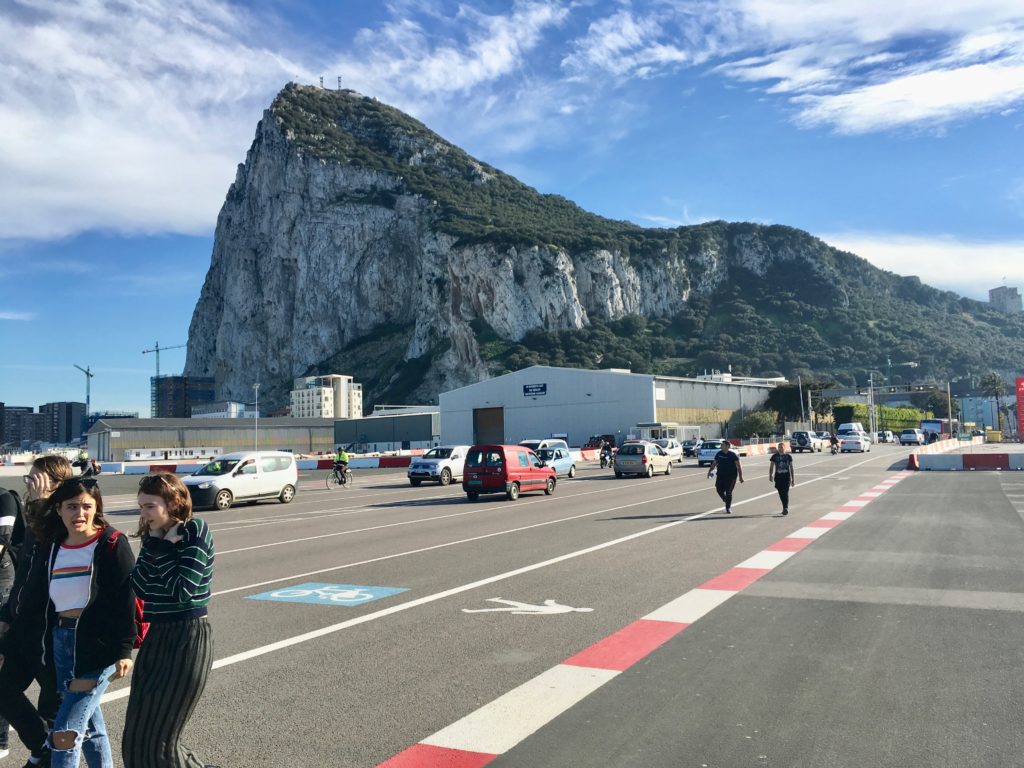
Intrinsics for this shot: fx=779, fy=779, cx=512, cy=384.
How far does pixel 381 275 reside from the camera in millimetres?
166750

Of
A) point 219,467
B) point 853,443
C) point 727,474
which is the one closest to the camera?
point 727,474

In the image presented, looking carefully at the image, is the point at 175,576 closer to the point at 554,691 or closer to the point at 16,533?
the point at 16,533

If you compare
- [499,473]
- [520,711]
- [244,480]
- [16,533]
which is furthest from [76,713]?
[244,480]

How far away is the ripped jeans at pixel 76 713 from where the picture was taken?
356 centimetres

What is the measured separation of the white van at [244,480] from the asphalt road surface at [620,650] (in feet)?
31.6

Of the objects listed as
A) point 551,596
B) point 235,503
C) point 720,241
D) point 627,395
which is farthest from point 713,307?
point 551,596

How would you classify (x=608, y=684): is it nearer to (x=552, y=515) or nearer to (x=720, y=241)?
(x=552, y=515)

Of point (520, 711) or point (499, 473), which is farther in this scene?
point (499, 473)

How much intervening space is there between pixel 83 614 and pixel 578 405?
2879 inches

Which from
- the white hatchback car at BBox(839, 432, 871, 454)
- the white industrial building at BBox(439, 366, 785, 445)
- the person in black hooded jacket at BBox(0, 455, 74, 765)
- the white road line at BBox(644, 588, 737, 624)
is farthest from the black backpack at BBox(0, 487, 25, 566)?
the white industrial building at BBox(439, 366, 785, 445)

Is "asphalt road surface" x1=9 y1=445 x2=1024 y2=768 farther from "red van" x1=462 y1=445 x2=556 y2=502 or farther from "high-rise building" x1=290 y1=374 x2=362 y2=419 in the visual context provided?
"high-rise building" x1=290 y1=374 x2=362 y2=419

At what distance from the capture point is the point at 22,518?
4.98 metres

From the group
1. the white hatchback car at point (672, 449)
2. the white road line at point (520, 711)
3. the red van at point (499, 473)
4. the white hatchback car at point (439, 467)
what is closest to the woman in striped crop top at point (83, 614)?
the white road line at point (520, 711)

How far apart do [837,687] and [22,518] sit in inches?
218
